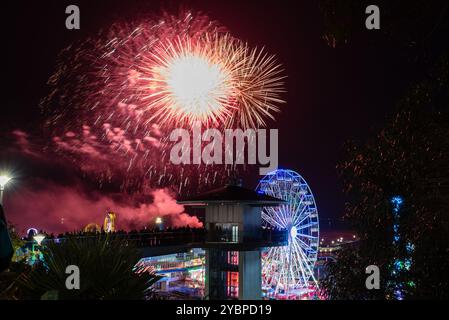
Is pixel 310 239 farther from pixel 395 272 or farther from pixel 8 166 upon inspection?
pixel 8 166

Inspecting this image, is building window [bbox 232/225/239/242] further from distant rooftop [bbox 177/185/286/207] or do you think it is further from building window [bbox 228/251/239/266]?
distant rooftop [bbox 177/185/286/207]

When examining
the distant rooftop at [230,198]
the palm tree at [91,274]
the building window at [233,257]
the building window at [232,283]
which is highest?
the distant rooftop at [230,198]

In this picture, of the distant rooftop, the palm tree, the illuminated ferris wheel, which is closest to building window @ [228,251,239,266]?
the distant rooftop

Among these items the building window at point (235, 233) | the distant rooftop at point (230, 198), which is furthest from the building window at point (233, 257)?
the distant rooftop at point (230, 198)

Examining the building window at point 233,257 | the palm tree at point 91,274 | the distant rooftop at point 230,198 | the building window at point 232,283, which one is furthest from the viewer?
the building window at point 233,257

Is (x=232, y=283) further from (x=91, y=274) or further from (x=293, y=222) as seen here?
(x=91, y=274)

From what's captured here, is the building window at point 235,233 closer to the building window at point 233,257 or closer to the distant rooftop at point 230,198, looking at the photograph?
the building window at point 233,257

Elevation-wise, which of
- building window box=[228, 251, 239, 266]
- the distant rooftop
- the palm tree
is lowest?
building window box=[228, 251, 239, 266]

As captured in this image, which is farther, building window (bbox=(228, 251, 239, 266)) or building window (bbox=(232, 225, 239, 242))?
building window (bbox=(228, 251, 239, 266))
